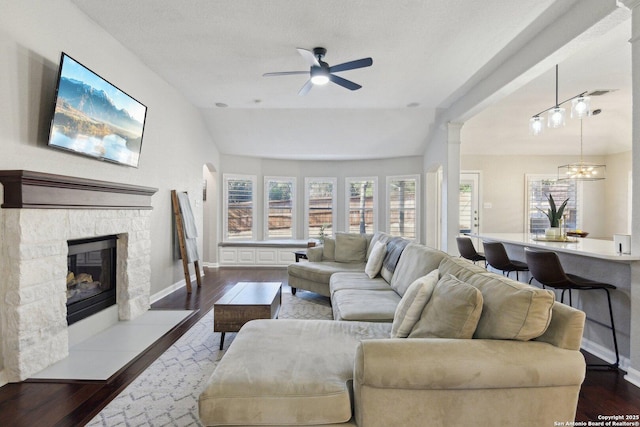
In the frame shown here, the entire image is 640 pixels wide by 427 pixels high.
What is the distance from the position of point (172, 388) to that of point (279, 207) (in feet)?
18.8

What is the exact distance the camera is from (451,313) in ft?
5.36

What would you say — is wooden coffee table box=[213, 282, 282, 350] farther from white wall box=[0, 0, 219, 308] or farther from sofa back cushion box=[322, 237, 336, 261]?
sofa back cushion box=[322, 237, 336, 261]

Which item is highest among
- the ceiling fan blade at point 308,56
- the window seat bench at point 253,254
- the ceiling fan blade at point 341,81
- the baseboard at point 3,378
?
the ceiling fan blade at point 308,56

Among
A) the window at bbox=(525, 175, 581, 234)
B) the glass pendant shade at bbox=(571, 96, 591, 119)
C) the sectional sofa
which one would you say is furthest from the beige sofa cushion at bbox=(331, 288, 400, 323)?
the window at bbox=(525, 175, 581, 234)

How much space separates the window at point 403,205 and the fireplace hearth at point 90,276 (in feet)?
18.2

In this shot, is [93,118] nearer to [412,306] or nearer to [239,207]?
[412,306]

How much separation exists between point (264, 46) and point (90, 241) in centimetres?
267

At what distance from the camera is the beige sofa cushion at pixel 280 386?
143 cm

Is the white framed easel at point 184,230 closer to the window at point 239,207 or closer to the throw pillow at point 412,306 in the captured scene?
the window at point 239,207

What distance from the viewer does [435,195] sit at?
23.6 feet

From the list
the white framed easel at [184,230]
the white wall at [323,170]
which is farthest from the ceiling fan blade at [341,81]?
the white wall at [323,170]

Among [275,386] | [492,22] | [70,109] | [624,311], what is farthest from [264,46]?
[624,311]

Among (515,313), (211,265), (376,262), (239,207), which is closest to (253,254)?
(211,265)

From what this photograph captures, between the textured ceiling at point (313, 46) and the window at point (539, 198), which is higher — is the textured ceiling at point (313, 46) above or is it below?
Answer: above
